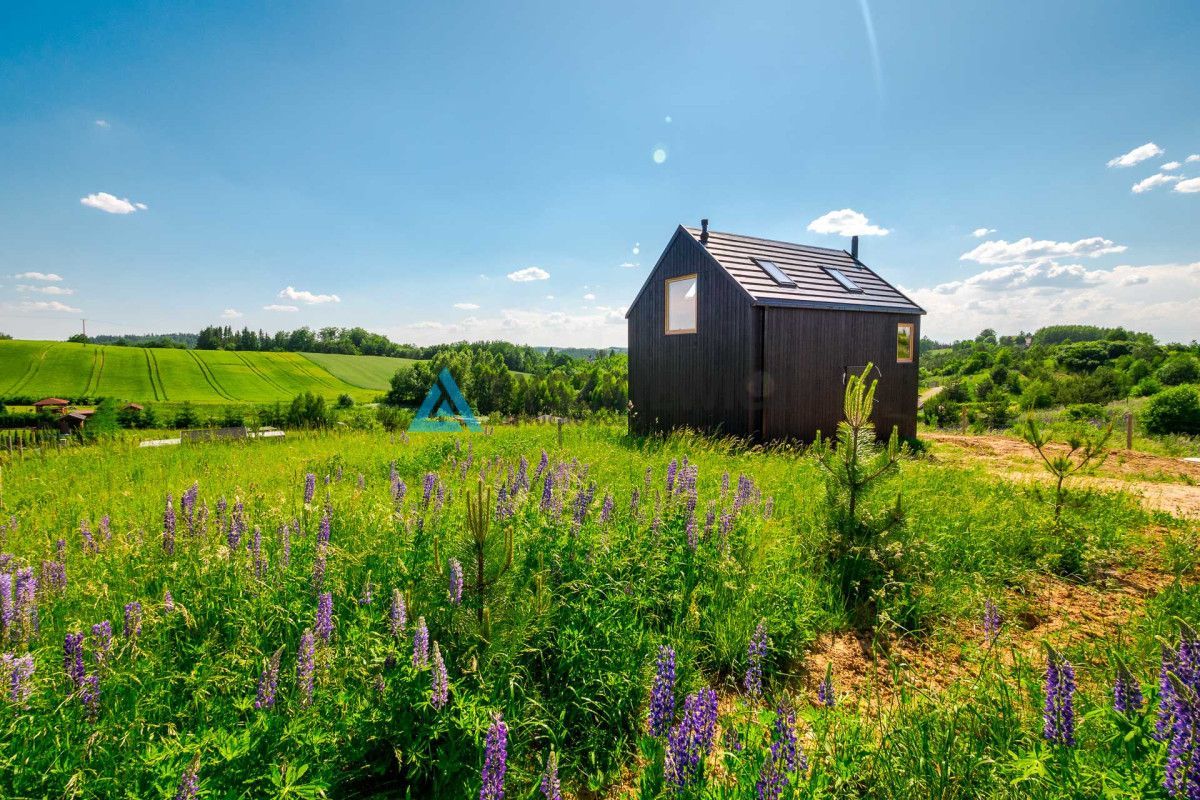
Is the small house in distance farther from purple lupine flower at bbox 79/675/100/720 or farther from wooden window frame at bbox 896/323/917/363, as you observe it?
purple lupine flower at bbox 79/675/100/720

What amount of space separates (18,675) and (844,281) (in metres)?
17.7

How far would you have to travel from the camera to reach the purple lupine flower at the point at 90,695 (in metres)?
2.15

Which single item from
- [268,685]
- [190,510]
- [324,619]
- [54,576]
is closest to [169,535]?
[190,510]

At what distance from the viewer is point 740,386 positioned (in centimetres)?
1280

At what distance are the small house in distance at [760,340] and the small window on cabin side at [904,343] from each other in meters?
0.03

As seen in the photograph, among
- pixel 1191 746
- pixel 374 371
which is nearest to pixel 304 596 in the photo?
pixel 1191 746

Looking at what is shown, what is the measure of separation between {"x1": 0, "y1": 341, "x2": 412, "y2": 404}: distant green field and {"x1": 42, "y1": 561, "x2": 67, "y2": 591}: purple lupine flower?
77237 millimetres

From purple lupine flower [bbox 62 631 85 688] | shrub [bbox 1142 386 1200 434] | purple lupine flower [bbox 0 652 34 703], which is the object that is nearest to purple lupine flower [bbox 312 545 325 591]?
purple lupine flower [bbox 62 631 85 688]

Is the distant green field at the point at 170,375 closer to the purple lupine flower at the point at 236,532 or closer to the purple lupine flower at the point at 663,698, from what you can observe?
the purple lupine flower at the point at 236,532

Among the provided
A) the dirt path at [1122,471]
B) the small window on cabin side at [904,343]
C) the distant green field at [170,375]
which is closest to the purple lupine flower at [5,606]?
the dirt path at [1122,471]

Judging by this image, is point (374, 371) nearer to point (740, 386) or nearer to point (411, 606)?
point (740, 386)

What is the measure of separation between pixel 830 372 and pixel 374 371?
91643 millimetres

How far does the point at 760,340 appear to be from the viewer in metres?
12.6

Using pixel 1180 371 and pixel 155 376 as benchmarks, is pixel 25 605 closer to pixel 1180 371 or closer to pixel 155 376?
pixel 1180 371
